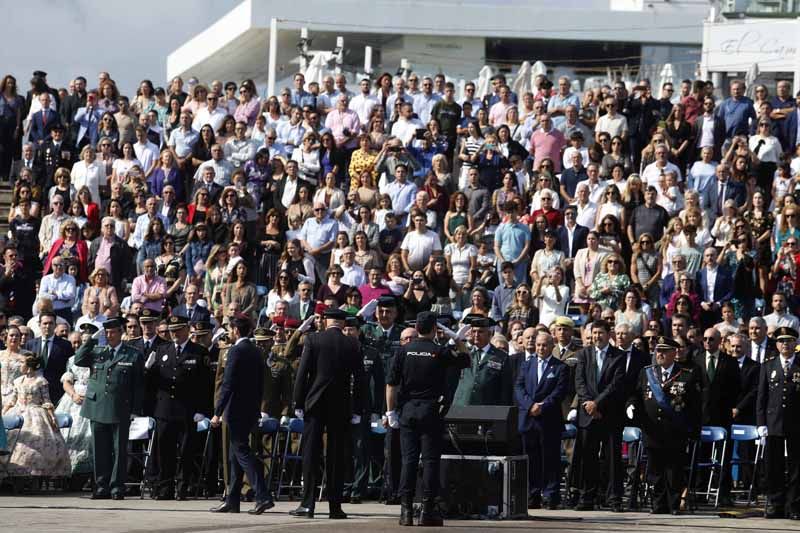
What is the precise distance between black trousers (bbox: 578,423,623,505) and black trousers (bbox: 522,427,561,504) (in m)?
0.26

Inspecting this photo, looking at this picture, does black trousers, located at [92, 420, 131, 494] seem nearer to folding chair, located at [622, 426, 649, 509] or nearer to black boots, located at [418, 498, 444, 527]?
black boots, located at [418, 498, 444, 527]

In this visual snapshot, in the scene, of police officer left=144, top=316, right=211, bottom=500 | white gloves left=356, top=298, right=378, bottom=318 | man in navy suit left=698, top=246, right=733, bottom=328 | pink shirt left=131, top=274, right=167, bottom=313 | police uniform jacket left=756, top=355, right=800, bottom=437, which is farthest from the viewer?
pink shirt left=131, top=274, right=167, bottom=313

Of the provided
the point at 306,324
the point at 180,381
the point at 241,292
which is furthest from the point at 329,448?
the point at 241,292

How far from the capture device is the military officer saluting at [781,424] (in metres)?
16.5

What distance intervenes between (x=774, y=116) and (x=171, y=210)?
896 centimetres

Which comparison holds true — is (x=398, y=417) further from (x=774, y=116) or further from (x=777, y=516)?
(x=774, y=116)

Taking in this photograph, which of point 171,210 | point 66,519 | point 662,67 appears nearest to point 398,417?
point 66,519

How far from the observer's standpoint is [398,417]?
599 inches

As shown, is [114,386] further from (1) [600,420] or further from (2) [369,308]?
(1) [600,420]

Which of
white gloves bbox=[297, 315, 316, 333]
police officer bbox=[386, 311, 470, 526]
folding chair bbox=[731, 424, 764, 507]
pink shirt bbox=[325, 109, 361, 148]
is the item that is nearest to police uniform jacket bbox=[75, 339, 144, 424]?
white gloves bbox=[297, 315, 316, 333]

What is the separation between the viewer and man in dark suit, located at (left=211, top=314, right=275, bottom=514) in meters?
15.6

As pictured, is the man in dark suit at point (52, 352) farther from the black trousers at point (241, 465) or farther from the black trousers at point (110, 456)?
the black trousers at point (241, 465)

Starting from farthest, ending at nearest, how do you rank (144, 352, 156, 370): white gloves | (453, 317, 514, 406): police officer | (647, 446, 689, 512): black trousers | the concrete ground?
1. (144, 352, 156, 370): white gloves
2. (453, 317, 514, 406): police officer
3. (647, 446, 689, 512): black trousers
4. the concrete ground

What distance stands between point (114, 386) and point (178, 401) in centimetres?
71
